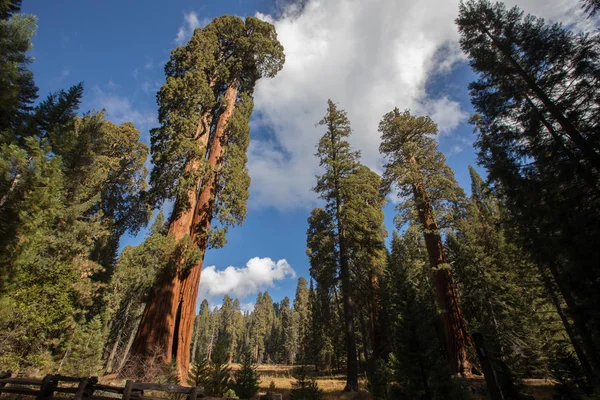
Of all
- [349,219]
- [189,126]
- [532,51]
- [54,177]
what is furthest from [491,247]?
[54,177]

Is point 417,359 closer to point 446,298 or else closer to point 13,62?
point 446,298

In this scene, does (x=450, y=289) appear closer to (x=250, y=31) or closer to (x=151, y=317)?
(x=151, y=317)

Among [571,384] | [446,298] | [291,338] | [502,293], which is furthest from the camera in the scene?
[291,338]

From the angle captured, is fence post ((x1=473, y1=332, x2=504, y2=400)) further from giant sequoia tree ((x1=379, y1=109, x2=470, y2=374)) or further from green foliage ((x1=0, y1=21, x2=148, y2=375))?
green foliage ((x1=0, y1=21, x2=148, y2=375))

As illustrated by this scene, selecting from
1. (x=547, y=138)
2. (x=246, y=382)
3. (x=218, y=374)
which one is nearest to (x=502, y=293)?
(x=547, y=138)

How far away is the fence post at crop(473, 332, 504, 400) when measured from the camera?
19.4 feet

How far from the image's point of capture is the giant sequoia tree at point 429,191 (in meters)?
12.1

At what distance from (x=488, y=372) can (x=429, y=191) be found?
34.3 feet

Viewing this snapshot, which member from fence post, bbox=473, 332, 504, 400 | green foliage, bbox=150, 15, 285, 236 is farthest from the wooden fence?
fence post, bbox=473, 332, 504, 400

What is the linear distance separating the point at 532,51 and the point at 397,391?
13464 millimetres

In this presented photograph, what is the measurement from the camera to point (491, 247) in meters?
22.4

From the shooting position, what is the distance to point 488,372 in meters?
6.09

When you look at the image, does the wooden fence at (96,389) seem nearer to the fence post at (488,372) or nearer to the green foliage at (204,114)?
the green foliage at (204,114)

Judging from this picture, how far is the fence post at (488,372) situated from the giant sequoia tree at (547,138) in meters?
3.70
